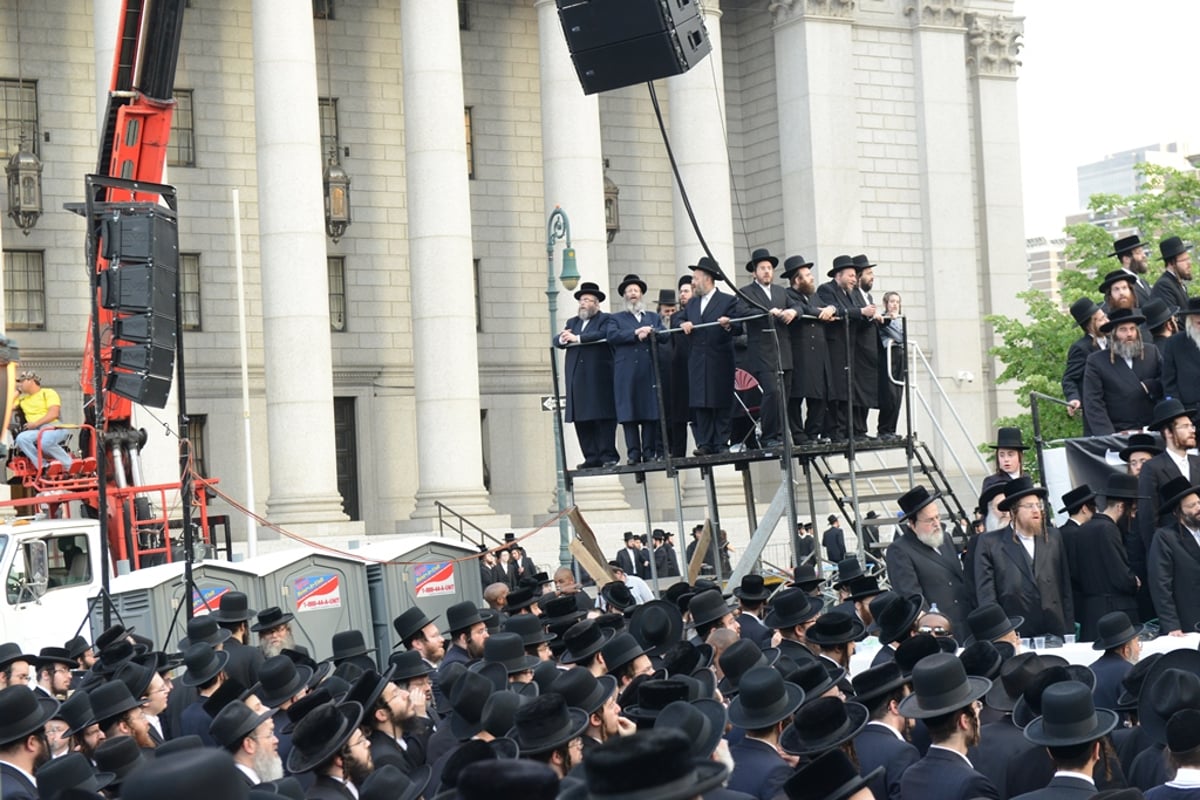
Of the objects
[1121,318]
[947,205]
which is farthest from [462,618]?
[947,205]

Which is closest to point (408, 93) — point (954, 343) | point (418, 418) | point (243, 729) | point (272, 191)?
point (272, 191)

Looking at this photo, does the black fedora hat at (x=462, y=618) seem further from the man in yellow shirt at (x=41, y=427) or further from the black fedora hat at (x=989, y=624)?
the man in yellow shirt at (x=41, y=427)

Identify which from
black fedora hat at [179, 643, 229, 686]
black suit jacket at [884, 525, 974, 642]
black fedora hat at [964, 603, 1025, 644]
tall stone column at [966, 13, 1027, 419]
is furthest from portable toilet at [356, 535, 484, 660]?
tall stone column at [966, 13, 1027, 419]

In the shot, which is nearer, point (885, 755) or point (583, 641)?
point (885, 755)

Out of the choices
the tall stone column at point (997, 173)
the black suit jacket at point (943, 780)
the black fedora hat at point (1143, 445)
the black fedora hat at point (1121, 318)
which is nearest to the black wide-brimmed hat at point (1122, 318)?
the black fedora hat at point (1121, 318)

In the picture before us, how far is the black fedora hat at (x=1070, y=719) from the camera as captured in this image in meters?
7.42

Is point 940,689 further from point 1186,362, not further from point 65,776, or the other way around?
point 1186,362

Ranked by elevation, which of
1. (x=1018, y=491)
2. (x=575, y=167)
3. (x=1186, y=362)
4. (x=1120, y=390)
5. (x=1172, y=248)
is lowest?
(x=1018, y=491)

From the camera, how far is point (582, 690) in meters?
8.70

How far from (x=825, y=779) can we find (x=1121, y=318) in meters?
10.6

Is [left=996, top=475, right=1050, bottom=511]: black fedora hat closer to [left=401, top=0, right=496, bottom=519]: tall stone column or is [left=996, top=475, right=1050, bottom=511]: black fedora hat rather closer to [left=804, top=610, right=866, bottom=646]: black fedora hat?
[left=804, top=610, right=866, bottom=646]: black fedora hat

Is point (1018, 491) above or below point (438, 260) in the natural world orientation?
below

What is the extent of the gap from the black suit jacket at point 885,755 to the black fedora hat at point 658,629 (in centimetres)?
376

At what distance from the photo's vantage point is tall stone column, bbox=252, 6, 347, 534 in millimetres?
35281
